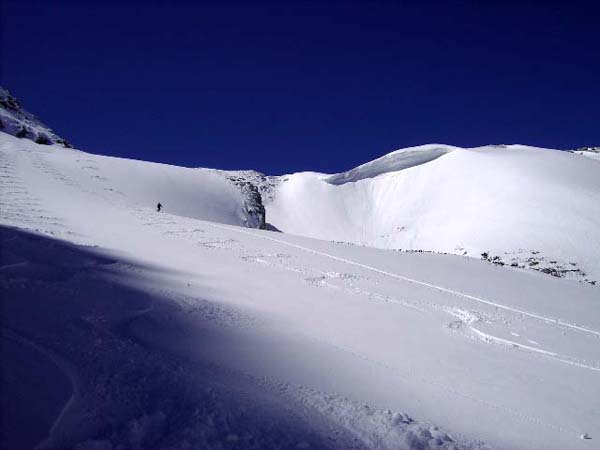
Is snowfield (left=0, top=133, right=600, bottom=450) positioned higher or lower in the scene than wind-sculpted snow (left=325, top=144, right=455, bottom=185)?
lower

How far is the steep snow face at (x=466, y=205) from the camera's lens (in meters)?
26.7

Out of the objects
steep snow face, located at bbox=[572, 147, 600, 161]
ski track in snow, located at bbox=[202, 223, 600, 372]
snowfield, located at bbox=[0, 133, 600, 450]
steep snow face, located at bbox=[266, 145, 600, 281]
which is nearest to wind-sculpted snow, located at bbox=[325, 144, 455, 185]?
steep snow face, located at bbox=[266, 145, 600, 281]

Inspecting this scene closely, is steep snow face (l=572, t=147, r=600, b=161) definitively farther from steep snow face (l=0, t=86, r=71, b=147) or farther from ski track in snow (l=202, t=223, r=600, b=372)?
steep snow face (l=0, t=86, r=71, b=147)

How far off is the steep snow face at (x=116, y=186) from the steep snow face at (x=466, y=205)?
16076mm

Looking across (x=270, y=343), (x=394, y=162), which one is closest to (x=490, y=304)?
(x=270, y=343)

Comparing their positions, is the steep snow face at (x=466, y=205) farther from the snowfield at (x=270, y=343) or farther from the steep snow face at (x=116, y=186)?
the steep snow face at (x=116, y=186)

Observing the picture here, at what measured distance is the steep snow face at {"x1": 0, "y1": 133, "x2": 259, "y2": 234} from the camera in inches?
640

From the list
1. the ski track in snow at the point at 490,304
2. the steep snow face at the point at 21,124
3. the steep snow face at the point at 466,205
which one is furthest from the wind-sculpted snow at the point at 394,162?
the ski track in snow at the point at 490,304

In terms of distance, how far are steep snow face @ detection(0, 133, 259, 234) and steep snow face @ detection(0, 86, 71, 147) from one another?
1450 millimetres

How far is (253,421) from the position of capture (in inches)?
129

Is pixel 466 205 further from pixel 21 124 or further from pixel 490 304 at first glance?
pixel 21 124

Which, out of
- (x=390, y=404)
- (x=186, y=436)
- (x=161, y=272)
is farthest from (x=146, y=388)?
(x=161, y=272)

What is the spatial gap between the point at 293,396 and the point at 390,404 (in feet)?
3.27

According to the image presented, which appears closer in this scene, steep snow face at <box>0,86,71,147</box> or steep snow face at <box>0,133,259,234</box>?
steep snow face at <box>0,133,259,234</box>
